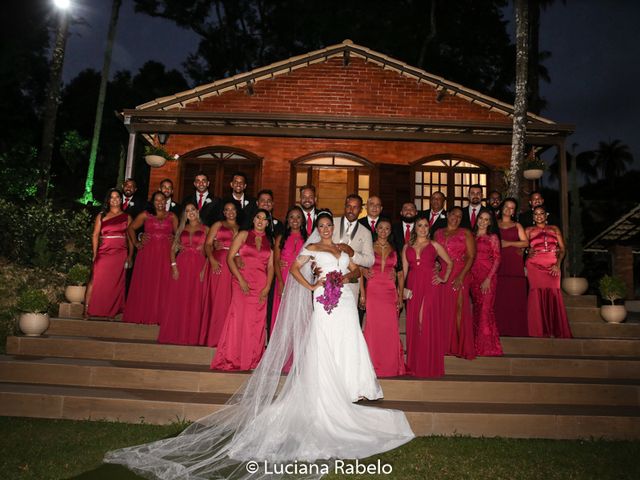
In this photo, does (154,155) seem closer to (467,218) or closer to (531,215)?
(467,218)

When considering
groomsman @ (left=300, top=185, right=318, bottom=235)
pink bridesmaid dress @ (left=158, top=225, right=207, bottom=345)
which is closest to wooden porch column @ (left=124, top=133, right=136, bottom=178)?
pink bridesmaid dress @ (left=158, top=225, right=207, bottom=345)

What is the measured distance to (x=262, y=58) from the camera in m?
27.6

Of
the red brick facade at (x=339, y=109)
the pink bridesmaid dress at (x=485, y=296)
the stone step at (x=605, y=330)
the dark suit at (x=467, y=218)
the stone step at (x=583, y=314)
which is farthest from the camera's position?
the red brick facade at (x=339, y=109)

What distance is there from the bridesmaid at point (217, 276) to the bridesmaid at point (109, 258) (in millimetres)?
1594

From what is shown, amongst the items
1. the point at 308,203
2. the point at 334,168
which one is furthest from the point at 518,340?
the point at 334,168

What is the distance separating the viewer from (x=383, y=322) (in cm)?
611

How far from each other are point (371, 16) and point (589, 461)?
74.7ft

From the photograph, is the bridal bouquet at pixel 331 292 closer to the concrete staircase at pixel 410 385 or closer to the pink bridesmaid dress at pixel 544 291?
the concrete staircase at pixel 410 385

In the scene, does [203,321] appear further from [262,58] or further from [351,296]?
[262,58]

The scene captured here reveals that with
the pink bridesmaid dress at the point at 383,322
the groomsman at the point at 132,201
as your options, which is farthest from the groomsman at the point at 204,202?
the pink bridesmaid dress at the point at 383,322

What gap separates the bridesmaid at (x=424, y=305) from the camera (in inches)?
234

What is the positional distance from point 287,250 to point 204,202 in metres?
1.81

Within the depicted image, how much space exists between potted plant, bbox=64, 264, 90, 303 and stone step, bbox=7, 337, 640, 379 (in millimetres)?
1154

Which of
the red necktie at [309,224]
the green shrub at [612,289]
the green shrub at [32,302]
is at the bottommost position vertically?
the green shrub at [32,302]
